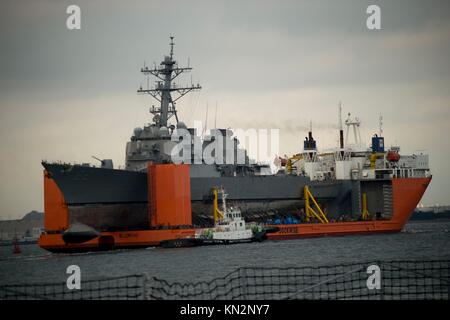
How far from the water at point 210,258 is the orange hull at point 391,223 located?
6.01 m

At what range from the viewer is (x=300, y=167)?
255ft

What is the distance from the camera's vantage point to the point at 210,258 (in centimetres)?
4722

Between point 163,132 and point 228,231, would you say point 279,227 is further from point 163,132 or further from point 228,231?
point 163,132

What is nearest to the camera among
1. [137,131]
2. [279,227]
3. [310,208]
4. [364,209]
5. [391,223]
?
[137,131]

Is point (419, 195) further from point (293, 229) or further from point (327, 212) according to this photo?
point (293, 229)

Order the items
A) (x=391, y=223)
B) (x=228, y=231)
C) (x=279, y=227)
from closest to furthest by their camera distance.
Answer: (x=228, y=231) < (x=279, y=227) < (x=391, y=223)

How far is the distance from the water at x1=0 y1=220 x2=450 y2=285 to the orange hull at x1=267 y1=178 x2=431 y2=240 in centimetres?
601

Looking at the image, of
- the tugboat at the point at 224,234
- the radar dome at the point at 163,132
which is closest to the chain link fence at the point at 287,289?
the tugboat at the point at 224,234

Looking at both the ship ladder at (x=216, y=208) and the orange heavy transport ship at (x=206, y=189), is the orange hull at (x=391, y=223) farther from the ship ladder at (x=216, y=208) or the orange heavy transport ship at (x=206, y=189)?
the ship ladder at (x=216, y=208)

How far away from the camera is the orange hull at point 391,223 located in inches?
2667

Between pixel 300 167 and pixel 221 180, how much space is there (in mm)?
15160

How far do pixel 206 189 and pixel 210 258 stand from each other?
1648cm

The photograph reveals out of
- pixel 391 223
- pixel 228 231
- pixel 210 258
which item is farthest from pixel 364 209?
pixel 210 258

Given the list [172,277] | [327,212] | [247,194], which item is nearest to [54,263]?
[172,277]
